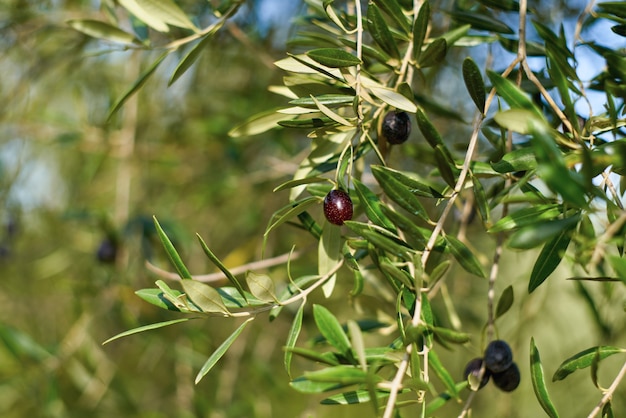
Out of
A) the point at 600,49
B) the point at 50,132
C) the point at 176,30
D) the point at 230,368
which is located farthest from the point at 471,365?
the point at 50,132

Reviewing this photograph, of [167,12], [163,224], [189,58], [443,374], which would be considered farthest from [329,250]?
[163,224]

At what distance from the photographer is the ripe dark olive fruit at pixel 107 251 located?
5.49 ft

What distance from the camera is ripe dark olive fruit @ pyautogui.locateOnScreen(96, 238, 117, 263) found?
5.49 feet

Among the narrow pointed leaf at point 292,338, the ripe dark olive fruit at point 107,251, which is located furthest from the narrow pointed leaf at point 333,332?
the ripe dark olive fruit at point 107,251

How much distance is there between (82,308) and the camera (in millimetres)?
1667

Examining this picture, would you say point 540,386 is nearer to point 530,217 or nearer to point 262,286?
point 530,217

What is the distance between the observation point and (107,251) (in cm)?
168

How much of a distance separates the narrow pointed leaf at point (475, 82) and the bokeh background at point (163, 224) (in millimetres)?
577

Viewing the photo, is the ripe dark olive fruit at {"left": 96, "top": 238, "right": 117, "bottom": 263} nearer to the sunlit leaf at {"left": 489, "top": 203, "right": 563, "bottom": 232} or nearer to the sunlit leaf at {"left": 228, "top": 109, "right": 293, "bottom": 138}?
the sunlit leaf at {"left": 228, "top": 109, "right": 293, "bottom": 138}

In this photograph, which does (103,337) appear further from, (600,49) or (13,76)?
(600,49)

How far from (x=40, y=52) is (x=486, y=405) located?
1857 mm

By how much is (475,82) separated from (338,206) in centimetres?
19

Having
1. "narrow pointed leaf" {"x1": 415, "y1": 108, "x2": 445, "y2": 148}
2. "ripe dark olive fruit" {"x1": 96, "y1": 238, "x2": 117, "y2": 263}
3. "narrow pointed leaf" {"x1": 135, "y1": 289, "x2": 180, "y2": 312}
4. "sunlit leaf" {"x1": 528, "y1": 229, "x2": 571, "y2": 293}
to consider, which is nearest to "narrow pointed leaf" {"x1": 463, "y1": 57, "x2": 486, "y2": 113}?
"narrow pointed leaf" {"x1": 415, "y1": 108, "x2": 445, "y2": 148}

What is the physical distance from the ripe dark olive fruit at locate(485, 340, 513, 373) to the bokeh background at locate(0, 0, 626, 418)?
19.0 inches
